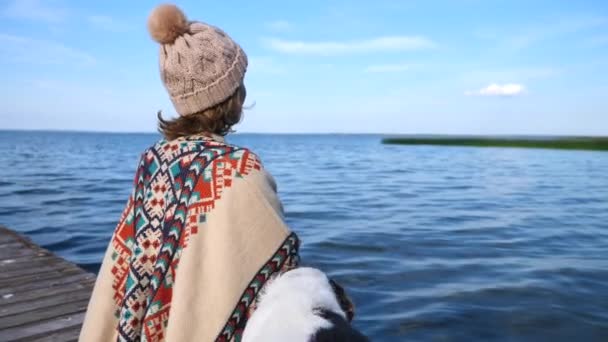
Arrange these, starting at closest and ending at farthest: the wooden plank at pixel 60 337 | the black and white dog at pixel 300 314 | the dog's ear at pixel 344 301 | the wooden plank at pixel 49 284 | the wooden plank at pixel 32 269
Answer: the black and white dog at pixel 300 314, the dog's ear at pixel 344 301, the wooden plank at pixel 60 337, the wooden plank at pixel 49 284, the wooden plank at pixel 32 269

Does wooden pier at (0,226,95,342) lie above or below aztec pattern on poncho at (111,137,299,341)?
below

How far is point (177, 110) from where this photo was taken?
5.78 feet

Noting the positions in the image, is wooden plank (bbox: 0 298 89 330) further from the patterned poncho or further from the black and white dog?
the black and white dog

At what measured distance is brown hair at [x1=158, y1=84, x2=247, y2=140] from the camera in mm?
1740

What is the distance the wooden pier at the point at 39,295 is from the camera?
371cm

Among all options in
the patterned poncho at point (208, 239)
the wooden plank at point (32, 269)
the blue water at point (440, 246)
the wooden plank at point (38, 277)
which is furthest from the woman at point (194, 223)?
the blue water at point (440, 246)

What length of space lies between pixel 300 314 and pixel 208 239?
0.56 metres

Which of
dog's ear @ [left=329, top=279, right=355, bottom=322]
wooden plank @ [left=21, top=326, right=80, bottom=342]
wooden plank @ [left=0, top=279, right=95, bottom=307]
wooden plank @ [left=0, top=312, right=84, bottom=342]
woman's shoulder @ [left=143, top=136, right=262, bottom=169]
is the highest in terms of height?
woman's shoulder @ [left=143, top=136, right=262, bottom=169]

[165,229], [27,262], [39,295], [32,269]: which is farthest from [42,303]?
[165,229]

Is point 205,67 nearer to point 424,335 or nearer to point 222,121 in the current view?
point 222,121

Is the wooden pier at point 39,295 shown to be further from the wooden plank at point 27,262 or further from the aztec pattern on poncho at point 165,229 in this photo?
the aztec pattern on poncho at point 165,229

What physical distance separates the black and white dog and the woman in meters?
0.30

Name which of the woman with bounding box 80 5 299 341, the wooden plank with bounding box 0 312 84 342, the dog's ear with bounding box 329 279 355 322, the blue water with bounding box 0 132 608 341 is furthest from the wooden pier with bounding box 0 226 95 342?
the dog's ear with bounding box 329 279 355 322

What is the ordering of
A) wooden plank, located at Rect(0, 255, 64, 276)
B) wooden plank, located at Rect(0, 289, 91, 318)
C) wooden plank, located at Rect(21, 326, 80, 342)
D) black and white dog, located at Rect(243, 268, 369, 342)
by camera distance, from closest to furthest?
black and white dog, located at Rect(243, 268, 369, 342)
wooden plank, located at Rect(21, 326, 80, 342)
wooden plank, located at Rect(0, 289, 91, 318)
wooden plank, located at Rect(0, 255, 64, 276)
